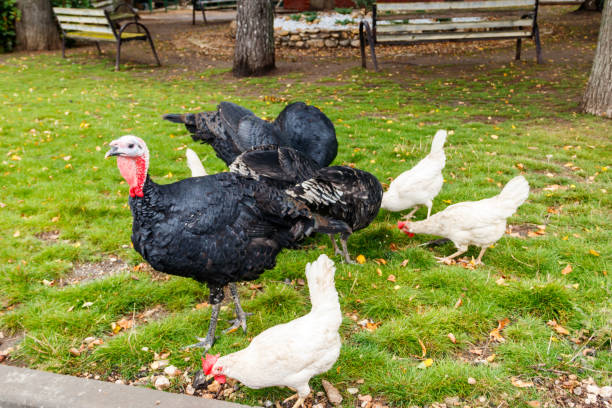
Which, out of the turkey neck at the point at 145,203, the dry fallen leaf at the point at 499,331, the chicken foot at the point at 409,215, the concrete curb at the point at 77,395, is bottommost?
the dry fallen leaf at the point at 499,331

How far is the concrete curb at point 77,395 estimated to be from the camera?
2.55m

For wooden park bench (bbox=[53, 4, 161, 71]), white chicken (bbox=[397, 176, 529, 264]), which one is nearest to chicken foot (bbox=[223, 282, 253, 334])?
white chicken (bbox=[397, 176, 529, 264])

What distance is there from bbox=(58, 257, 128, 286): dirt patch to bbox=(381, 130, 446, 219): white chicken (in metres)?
2.66

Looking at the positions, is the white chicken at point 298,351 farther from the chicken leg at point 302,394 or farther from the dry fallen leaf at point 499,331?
the dry fallen leaf at point 499,331

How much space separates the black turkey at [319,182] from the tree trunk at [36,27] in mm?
14069

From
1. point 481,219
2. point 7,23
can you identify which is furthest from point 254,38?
point 481,219

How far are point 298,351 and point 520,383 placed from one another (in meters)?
1.42

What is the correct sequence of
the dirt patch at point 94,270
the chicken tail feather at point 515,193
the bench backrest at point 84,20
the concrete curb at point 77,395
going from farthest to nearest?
the bench backrest at point 84,20 < the dirt patch at point 94,270 < the chicken tail feather at point 515,193 < the concrete curb at point 77,395

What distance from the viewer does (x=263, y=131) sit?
16.1 ft

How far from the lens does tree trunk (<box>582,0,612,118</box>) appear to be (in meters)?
7.63

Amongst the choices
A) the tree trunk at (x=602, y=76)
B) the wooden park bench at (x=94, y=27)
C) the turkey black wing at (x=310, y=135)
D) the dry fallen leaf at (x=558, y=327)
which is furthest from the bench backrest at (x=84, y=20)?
the dry fallen leaf at (x=558, y=327)

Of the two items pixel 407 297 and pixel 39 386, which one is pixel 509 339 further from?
pixel 39 386

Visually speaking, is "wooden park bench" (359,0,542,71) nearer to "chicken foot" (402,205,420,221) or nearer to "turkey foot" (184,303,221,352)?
"chicken foot" (402,205,420,221)

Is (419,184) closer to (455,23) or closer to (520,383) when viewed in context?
(520,383)
